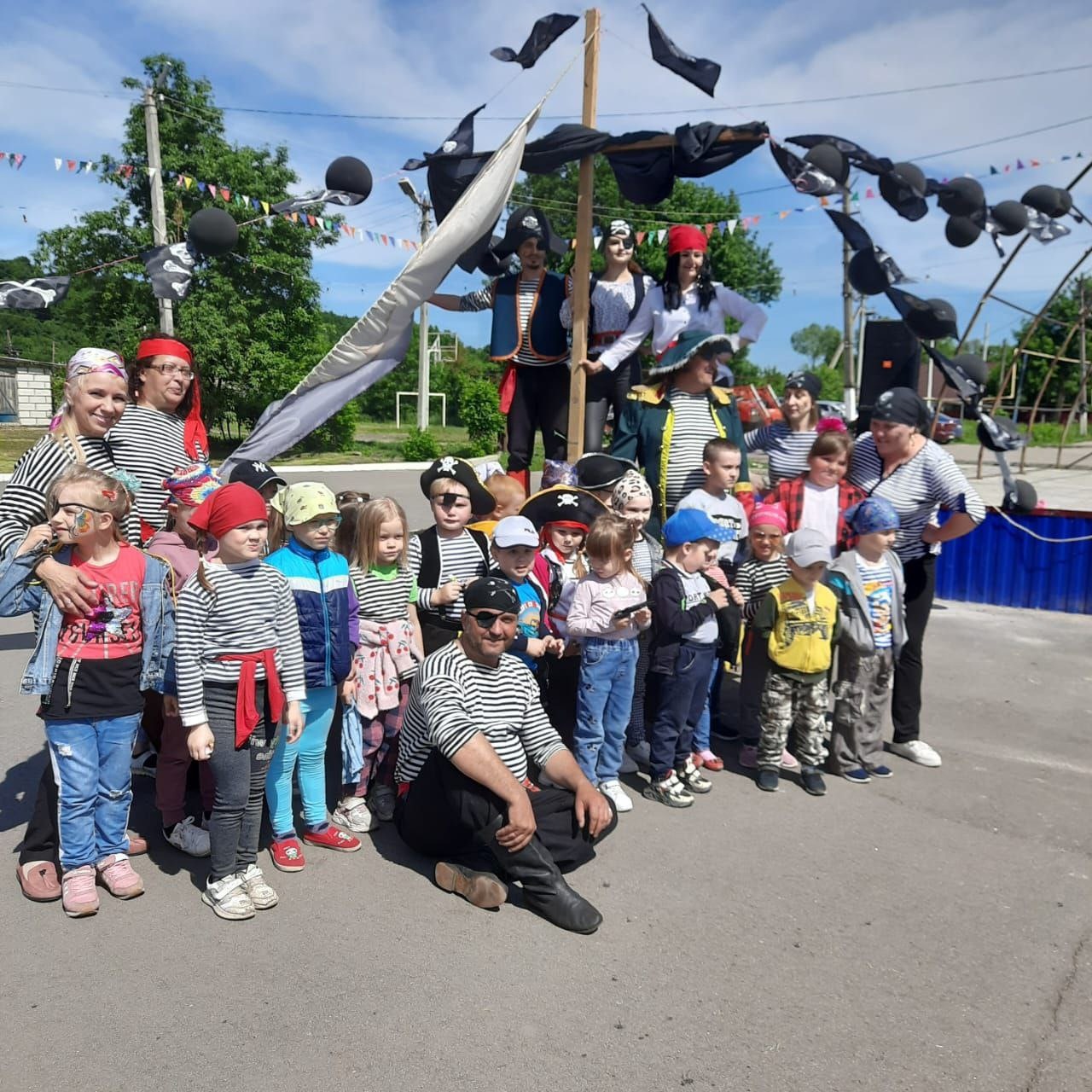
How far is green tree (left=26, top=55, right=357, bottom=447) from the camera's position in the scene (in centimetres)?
2397

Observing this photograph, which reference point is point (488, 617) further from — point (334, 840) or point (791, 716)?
point (791, 716)

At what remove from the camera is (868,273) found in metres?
4.87

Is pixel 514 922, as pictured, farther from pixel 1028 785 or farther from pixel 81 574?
pixel 1028 785

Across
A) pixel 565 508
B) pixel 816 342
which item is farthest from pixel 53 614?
pixel 816 342

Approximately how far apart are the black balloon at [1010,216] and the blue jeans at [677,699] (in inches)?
126

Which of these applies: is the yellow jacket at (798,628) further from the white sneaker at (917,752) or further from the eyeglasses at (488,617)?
the eyeglasses at (488,617)

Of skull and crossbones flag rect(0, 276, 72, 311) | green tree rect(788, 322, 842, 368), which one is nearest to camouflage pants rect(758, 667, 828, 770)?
skull and crossbones flag rect(0, 276, 72, 311)

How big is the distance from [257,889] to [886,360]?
26.9ft

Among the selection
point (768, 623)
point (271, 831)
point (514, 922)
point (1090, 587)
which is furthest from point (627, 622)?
point (1090, 587)

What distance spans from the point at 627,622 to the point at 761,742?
3.55 ft

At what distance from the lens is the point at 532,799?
3.34 meters

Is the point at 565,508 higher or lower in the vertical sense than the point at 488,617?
higher

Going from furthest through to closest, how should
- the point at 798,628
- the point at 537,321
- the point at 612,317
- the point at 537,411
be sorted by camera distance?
the point at 537,411 < the point at 537,321 < the point at 612,317 < the point at 798,628

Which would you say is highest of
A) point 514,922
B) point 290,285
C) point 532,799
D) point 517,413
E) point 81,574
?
point 290,285
